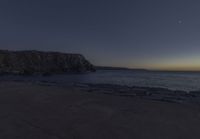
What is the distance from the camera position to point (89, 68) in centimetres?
10900

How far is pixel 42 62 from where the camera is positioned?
3504 inches

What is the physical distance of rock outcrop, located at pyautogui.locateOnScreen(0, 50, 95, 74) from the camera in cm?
6976

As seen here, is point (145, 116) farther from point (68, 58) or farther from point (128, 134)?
point (68, 58)

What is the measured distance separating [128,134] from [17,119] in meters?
3.56

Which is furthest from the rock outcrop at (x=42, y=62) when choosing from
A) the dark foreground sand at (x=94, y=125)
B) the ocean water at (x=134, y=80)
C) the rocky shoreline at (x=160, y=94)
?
the dark foreground sand at (x=94, y=125)

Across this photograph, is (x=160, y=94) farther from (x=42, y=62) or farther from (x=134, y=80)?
(x=42, y=62)

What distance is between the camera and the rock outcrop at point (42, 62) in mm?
69762

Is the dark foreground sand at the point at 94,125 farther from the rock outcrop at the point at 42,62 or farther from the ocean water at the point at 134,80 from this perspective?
the rock outcrop at the point at 42,62

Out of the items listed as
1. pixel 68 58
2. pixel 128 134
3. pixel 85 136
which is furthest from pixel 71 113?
pixel 68 58

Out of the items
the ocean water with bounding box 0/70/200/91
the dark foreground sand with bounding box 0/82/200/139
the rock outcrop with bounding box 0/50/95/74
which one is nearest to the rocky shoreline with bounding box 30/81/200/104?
the dark foreground sand with bounding box 0/82/200/139

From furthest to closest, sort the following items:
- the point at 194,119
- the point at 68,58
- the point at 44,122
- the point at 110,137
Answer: the point at 68,58
the point at 194,119
the point at 44,122
the point at 110,137

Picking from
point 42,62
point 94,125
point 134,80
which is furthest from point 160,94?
point 42,62

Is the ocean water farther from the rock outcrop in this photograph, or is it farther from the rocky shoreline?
the rock outcrop

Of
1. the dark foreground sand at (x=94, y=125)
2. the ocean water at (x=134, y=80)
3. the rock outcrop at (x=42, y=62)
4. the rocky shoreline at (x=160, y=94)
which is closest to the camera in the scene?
the dark foreground sand at (x=94, y=125)
